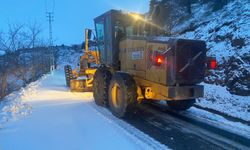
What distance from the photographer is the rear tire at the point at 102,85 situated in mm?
8391

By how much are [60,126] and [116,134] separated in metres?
1.39

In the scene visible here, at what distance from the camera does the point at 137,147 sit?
495 cm

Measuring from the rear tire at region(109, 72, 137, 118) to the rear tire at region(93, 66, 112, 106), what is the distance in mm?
773

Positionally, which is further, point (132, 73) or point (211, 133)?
point (132, 73)

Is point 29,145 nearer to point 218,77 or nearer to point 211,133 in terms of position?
point 211,133

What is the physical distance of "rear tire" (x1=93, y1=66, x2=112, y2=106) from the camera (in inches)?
330

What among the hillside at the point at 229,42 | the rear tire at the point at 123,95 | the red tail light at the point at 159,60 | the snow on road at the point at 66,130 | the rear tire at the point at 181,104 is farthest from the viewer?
the hillside at the point at 229,42

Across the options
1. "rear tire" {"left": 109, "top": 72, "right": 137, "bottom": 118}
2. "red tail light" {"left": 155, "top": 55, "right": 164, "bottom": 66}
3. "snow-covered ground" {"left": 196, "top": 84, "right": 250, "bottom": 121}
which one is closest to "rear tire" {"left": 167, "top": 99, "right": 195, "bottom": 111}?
"snow-covered ground" {"left": 196, "top": 84, "right": 250, "bottom": 121}

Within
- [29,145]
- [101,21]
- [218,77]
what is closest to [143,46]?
[101,21]

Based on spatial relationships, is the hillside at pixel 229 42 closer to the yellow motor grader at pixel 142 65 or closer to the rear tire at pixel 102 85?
the yellow motor grader at pixel 142 65

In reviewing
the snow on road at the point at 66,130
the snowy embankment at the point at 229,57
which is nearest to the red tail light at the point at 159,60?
the snow on road at the point at 66,130

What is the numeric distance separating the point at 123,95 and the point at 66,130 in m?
1.75

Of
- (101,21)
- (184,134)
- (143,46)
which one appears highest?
(101,21)

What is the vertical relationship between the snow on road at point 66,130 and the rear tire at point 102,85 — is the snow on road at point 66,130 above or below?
below
